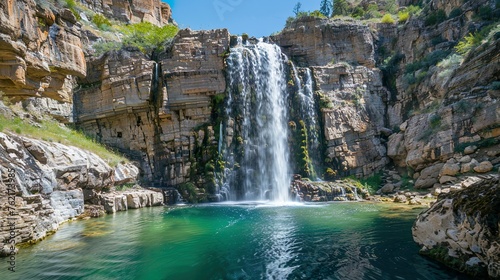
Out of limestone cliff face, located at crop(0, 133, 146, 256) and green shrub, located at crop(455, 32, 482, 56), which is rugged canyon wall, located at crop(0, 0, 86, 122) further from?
green shrub, located at crop(455, 32, 482, 56)

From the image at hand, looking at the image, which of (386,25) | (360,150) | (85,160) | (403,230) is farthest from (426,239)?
(386,25)

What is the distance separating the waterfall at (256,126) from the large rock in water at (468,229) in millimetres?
14813

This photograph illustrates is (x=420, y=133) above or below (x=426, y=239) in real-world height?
above

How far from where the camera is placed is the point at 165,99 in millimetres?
22812

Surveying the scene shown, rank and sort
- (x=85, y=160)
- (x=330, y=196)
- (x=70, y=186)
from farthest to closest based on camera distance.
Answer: (x=330, y=196) < (x=85, y=160) < (x=70, y=186)

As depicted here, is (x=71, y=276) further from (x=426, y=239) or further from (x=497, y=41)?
(x=497, y=41)

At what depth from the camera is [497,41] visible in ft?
53.7

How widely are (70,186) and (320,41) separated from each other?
74.9 ft

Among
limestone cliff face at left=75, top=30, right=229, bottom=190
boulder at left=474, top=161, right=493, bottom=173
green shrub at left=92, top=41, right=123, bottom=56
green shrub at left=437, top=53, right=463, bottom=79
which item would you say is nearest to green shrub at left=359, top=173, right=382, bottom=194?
boulder at left=474, top=161, right=493, bottom=173

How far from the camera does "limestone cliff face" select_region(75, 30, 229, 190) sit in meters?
23.0

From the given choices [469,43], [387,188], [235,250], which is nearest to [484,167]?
[387,188]

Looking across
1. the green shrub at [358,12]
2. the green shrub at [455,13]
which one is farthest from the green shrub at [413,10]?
the green shrub at [358,12]

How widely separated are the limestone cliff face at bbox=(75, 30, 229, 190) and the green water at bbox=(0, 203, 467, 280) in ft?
34.6

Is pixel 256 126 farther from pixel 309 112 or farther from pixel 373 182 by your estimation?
pixel 373 182
